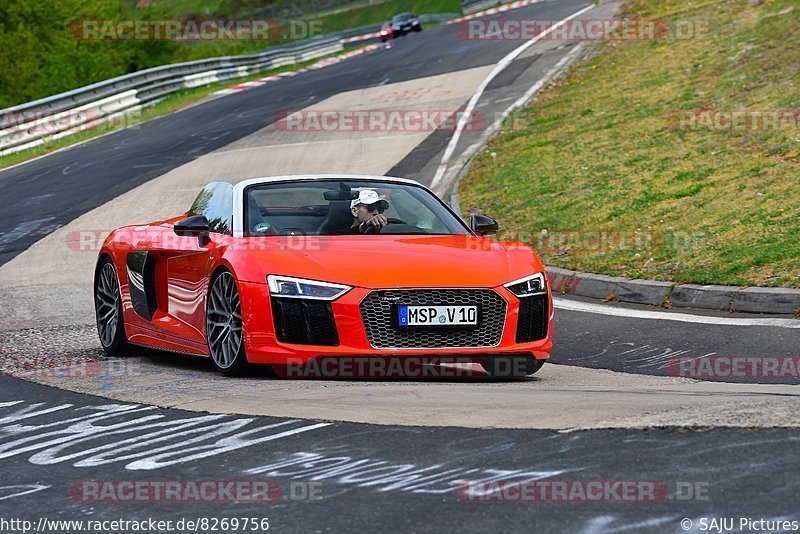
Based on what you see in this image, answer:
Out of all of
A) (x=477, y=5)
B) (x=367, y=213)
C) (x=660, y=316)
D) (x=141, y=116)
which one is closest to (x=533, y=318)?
(x=367, y=213)

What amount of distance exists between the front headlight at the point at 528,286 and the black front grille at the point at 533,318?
0.10ft

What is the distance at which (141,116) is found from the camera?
1420 inches

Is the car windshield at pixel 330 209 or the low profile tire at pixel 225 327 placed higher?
the car windshield at pixel 330 209

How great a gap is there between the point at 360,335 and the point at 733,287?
463cm

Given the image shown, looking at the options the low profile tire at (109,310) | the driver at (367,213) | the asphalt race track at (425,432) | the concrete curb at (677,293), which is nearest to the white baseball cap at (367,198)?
the driver at (367,213)

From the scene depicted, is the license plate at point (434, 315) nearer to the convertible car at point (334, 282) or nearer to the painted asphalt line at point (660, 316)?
the convertible car at point (334, 282)

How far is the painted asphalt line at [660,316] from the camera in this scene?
34.4 ft

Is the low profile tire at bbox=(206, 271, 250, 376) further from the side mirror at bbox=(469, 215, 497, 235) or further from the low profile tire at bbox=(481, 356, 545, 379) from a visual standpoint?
the side mirror at bbox=(469, 215, 497, 235)

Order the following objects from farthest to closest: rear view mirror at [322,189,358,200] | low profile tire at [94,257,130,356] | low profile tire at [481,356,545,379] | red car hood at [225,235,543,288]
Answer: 1. low profile tire at [94,257,130,356]
2. rear view mirror at [322,189,358,200]
3. low profile tire at [481,356,545,379]
4. red car hood at [225,235,543,288]

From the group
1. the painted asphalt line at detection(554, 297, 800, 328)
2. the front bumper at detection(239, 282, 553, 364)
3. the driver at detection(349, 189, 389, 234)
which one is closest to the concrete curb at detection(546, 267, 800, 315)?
the painted asphalt line at detection(554, 297, 800, 328)

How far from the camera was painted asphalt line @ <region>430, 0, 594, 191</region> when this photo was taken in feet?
72.2

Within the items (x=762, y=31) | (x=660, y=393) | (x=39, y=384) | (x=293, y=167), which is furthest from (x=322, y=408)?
(x=762, y=31)

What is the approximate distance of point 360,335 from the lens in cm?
815

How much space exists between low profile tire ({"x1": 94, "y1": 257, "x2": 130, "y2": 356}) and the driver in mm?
2180
